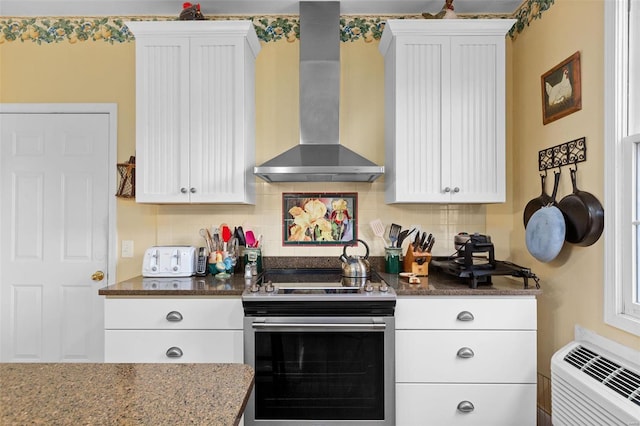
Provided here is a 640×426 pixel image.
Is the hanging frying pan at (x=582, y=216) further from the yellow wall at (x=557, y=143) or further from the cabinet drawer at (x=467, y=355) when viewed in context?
the cabinet drawer at (x=467, y=355)

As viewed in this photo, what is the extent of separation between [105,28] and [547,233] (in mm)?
3116

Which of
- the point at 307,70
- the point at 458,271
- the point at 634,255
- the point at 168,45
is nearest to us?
the point at 634,255

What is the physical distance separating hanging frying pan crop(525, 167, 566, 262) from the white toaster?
2.01 meters

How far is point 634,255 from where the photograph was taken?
163 centimetres

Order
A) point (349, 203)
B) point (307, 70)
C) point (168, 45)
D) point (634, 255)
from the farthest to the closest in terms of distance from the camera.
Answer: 1. point (349, 203)
2. point (307, 70)
3. point (168, 45)
4. point (634, 255)

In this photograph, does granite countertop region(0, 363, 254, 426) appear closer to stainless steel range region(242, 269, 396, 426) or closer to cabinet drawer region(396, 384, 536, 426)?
stainless steel range region(242, 269, 396, 426)

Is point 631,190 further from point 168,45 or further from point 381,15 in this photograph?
point 168,45

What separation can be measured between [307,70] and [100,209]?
173cm

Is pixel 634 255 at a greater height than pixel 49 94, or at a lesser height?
lesser

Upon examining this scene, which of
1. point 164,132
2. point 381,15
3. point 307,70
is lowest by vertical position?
point 164,132

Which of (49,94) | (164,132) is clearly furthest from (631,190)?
(49,94)

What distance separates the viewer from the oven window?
6.35 feet

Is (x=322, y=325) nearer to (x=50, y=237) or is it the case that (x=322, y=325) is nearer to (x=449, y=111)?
(x=449, y=111)

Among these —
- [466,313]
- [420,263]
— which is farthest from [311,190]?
[466,313]
